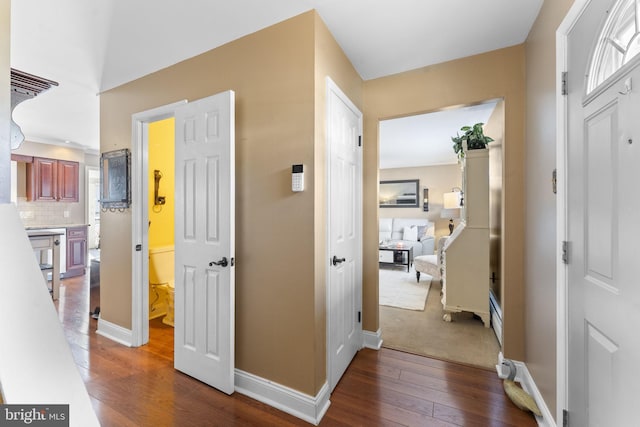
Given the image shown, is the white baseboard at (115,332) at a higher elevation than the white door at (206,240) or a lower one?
lower

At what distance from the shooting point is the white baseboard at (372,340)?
8.09ft

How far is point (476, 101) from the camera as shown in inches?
83.9

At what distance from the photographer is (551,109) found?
149 cm

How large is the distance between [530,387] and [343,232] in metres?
1.59

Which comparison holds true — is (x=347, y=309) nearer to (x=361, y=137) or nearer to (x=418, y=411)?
(x=418, y=411)

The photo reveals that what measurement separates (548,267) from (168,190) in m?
3.69

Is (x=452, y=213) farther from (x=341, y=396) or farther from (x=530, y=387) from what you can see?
(x=341, y=396)

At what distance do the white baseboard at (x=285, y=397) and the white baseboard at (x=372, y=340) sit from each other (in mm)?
818

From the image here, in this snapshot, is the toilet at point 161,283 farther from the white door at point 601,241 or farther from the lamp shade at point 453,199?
the lamp shade at point 453,199

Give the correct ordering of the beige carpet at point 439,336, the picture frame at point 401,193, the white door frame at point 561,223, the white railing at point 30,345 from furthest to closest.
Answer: the picture frame at point 401,193
the beige carpet at point 439,336
the white door frame at point 561,223
the white railing at point 30,345

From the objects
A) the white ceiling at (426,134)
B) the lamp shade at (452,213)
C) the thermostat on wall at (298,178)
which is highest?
the white ceiling at (426,134)

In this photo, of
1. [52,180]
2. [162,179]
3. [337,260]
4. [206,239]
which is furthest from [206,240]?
[52,180]

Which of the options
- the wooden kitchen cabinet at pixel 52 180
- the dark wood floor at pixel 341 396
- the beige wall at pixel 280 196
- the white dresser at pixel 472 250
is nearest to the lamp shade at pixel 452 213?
the white dresser at pixel 472 250

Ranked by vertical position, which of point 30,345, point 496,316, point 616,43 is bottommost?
point 496,316
